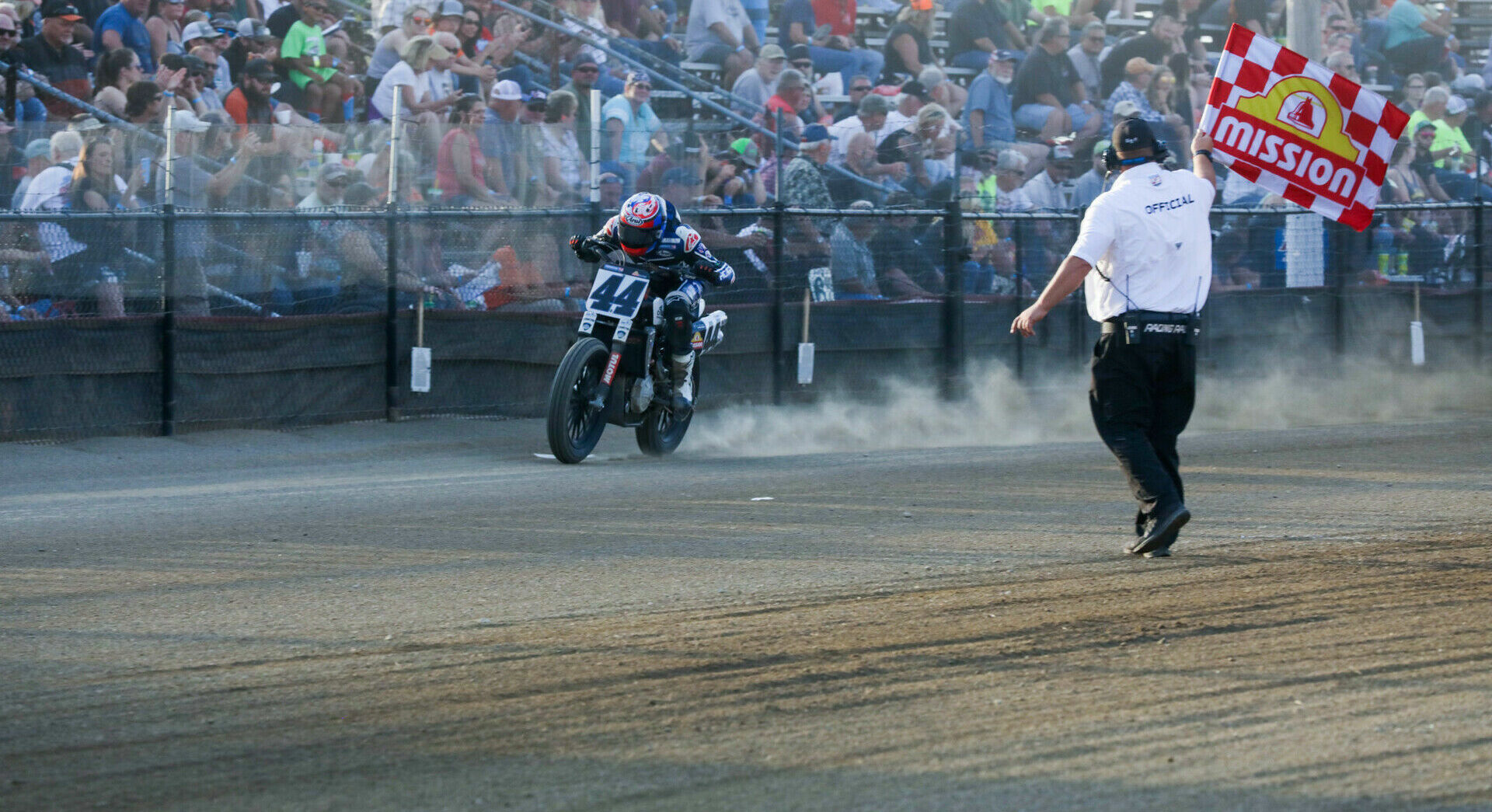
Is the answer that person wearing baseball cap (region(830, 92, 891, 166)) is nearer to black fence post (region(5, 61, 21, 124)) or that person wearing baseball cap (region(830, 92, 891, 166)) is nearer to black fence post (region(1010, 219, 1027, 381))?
black fence post (region(1010, 219, 1027, 381))

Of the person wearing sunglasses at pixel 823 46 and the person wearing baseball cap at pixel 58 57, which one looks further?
the person wearing sunglasses at pixel 823 46

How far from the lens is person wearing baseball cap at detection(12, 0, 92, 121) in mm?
13453

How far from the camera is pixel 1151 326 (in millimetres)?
7043

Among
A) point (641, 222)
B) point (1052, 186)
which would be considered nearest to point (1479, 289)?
point (1052, 186)

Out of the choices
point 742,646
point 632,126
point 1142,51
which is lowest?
point 742,646

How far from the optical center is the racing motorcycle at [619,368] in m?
10.4

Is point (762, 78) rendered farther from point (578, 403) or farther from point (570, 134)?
point (578, 403)

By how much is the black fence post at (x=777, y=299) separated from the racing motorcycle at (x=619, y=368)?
303 centimetres

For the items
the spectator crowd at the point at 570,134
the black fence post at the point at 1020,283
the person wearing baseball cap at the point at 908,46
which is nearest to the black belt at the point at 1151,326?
the spectator crowd at the point at 570,134

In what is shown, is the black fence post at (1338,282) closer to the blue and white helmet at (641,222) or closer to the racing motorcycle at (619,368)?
the racing motorcycle at (619,368)

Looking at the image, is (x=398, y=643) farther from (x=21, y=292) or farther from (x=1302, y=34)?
(x=1302, y=34)

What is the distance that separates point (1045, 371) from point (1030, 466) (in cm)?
550

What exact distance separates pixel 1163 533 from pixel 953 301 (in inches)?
329

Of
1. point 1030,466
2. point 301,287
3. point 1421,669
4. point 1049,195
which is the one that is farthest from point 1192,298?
point 1049,195
